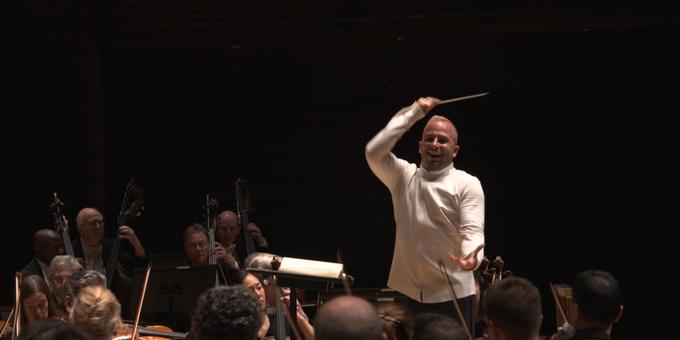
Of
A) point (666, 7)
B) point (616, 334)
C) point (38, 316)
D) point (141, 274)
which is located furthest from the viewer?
point (616, 334)

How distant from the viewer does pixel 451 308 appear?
4.01 metres

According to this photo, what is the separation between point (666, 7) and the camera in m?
7.21

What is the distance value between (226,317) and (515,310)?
2.99 feet

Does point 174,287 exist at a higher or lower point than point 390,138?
lower

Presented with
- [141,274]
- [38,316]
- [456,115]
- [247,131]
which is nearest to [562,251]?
[456,115]

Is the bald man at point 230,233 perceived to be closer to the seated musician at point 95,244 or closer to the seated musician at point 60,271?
the seated musician at point 95,244

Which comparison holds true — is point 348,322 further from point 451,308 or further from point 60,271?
point 60,271

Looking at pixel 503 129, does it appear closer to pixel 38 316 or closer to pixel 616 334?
pixel 616 334

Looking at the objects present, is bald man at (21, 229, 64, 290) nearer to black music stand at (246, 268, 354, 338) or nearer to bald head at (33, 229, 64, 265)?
bald head at (33, 229, 64, 265)

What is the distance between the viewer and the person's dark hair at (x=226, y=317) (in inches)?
104

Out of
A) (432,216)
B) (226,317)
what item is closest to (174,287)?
(432,216)

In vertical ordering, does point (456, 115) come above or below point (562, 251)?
above

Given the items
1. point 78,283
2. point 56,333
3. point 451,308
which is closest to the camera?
point 56,333

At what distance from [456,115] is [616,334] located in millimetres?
2305
